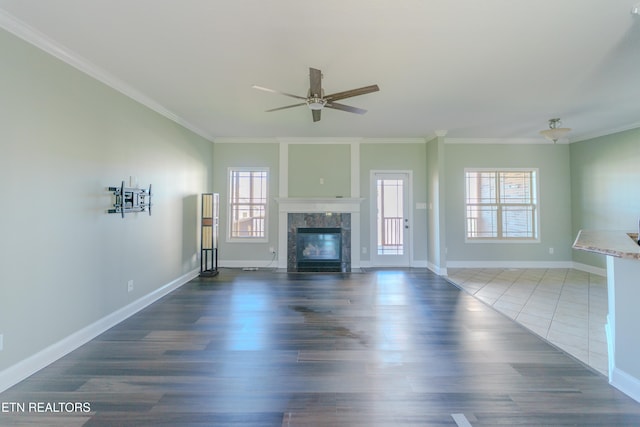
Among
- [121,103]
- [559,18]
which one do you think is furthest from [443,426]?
[121,103]

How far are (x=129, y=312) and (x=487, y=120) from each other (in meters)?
5.84

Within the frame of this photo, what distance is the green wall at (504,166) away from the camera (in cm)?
608

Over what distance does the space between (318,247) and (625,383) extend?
181 inches

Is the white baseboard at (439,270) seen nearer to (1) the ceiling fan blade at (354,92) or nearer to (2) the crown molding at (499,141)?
(2) the crown molding at (499,141)

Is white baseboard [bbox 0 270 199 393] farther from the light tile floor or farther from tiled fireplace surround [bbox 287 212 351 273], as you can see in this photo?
the light tile floor

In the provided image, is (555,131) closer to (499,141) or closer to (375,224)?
(499,141)

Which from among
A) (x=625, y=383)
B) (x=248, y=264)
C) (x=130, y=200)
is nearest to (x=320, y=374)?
(x=625, y=383)

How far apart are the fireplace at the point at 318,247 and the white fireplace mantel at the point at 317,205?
402 millimetres

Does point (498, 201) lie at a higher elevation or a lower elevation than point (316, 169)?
lower

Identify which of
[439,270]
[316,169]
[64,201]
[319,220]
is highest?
[316,169]

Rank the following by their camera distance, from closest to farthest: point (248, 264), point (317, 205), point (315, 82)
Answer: point (315, 82) < point (317, 205) < point (248, 264)

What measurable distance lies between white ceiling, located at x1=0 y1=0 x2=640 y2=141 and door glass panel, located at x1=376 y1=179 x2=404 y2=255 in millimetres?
2135

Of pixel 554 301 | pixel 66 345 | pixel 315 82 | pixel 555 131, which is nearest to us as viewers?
pixel 66 345

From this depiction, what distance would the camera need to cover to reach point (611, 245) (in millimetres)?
1874
